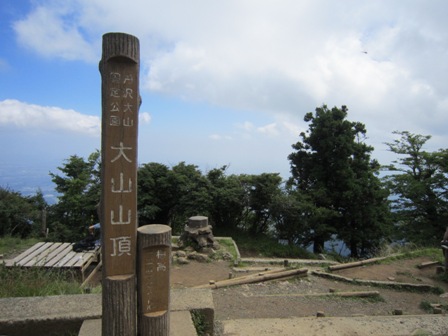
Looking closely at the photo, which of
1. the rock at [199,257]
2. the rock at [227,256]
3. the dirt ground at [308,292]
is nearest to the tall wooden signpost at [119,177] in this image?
the dirt ground at [308,292]

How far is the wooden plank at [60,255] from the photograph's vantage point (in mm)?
7294

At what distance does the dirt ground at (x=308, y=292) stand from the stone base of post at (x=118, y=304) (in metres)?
2.55

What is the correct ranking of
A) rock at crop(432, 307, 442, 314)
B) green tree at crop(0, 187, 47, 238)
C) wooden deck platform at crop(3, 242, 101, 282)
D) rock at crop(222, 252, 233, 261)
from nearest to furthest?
rock at crop(432, 307, 442, 314)
wooden deck platform at crop(3, 242, 101, 282)
rock at crop(222, 252, 233, 261)
green tree at crop(0, 187, 47, 238)

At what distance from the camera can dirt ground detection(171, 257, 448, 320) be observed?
17.6 feet

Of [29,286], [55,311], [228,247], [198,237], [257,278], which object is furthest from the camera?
[228,247]

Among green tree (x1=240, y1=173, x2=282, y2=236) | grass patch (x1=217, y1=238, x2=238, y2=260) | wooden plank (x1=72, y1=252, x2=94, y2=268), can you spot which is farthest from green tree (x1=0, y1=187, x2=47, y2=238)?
green tree (x1=240, y1=173, x2=282, y2=236)

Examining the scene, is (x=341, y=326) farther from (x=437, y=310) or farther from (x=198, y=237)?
(x=198, y=237)

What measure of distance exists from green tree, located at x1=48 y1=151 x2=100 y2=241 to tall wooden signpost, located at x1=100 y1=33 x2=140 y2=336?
12454 millimetres

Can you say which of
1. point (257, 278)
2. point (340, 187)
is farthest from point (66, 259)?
point (340, 187)

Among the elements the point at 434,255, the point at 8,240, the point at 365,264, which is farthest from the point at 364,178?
the point at 8,240

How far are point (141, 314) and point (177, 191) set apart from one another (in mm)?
12230

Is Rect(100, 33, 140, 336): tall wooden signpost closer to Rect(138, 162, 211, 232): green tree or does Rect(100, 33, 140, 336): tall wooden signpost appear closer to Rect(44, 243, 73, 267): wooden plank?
Rect(44, 243, 73, 267): wooden plank

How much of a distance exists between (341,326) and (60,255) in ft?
23.5

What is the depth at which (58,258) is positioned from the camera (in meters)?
7.71
